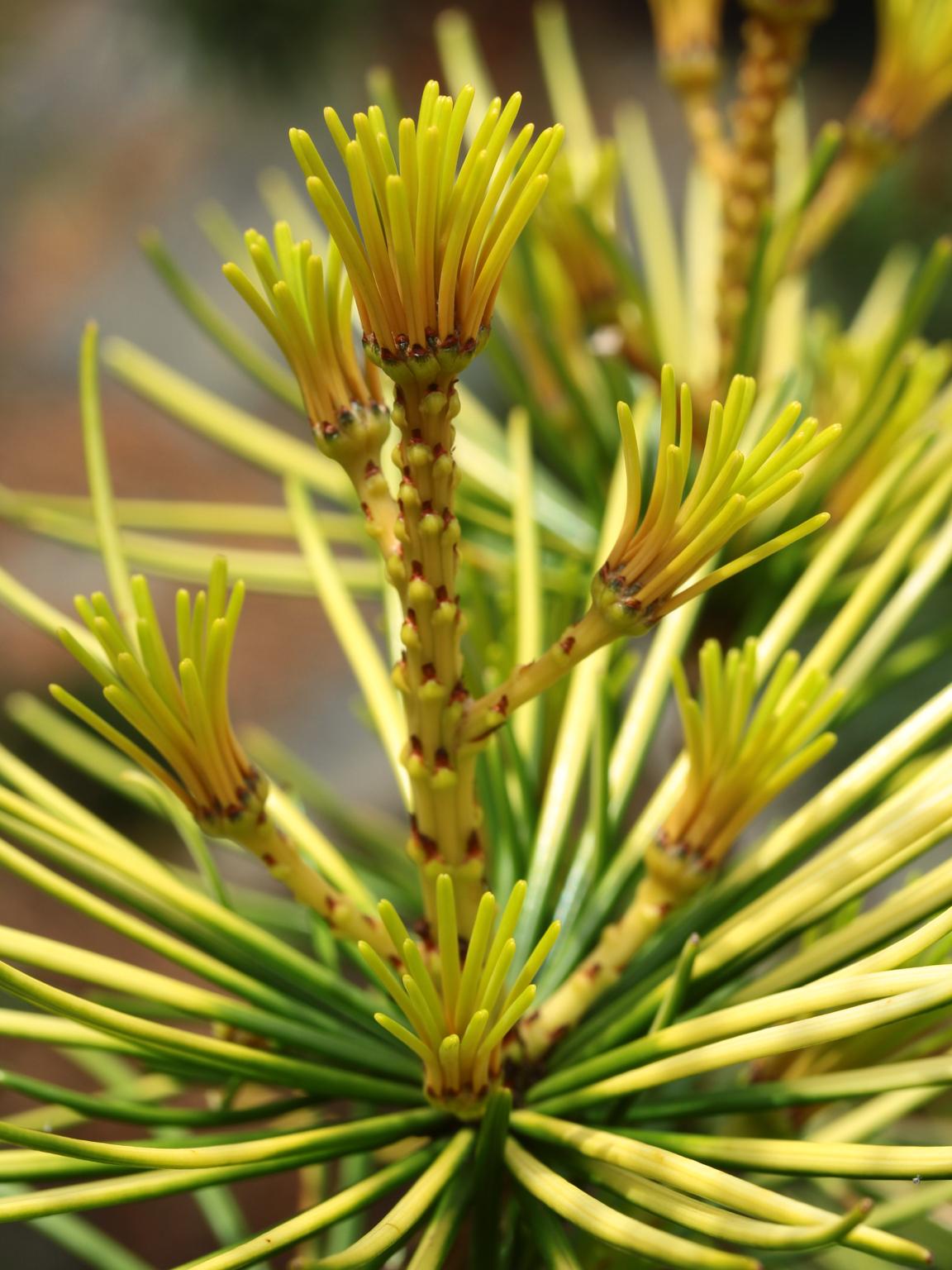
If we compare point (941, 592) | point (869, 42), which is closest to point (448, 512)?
point (941, 592)

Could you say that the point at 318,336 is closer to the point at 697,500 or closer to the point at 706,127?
the point at 697,500

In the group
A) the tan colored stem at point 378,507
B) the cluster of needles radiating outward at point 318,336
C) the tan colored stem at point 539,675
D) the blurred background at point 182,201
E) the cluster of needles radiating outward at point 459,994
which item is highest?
the blurred background at point 182,201

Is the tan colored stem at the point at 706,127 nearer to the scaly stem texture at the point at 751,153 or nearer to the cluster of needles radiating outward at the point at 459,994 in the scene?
the scaly stem texture at the point at 751,153

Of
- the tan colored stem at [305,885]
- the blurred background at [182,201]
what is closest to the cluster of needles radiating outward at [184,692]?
the tan colored stem at [305,885]

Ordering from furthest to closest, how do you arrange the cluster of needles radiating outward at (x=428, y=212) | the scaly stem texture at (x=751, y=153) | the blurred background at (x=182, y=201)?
the blurred background at (x=182, y=201), the scaly stem texture at (x=751, y=153), the cluster of needles radiating outward at (x=428, y=212)

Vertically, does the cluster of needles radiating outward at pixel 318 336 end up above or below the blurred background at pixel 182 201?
below

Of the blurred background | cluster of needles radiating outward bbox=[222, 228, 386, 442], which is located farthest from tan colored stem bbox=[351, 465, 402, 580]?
the blurred background

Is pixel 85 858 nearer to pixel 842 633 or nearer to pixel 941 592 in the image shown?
pixel 842 633
